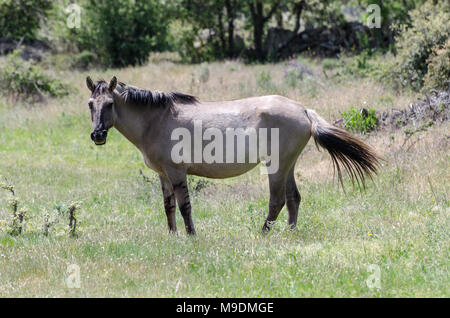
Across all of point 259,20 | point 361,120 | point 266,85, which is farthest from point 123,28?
point 361,120

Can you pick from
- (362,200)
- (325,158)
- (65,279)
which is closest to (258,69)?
(325,158)

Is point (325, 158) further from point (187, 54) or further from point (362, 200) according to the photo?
point (187, 54)

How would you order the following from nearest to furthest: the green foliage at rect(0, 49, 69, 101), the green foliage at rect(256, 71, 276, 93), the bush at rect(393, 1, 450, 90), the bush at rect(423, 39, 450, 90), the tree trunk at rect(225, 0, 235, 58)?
1. the bush at rect(423, 39, 450, 90)
2. the bush at rect(393, 1, 450, 90)
3. the green foliage at rect(256, 71, 276, 93)
4. the green foliage at rect(0, 49, 69, 101)
5. the tree trunk at rect(225, 0, 235, 58)

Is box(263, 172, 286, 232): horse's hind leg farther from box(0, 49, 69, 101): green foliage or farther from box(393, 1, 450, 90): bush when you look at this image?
box(0, 49, 69, 101): green foliage

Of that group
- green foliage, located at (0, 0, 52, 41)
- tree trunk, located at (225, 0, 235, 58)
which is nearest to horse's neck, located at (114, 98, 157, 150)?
tree trunk, located at (225, 0, 235, 58)

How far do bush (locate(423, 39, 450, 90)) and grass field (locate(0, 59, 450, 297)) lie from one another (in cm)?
69

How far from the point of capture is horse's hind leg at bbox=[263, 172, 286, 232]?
289 inches

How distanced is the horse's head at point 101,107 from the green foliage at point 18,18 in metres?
25.9

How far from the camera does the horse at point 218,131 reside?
7.28m

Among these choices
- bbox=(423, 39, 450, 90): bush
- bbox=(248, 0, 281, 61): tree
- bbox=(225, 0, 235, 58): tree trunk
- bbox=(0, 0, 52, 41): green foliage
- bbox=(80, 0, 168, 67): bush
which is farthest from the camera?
bbox=(225, 0, 235, 58): tree trunk

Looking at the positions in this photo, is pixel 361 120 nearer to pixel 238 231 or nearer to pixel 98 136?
pixel 238 231

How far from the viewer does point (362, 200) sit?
340 inches

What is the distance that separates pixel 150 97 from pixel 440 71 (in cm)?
853

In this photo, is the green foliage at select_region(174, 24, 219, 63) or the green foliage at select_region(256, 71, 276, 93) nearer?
the green foliage at select_region(256, 71, 276, 93)
